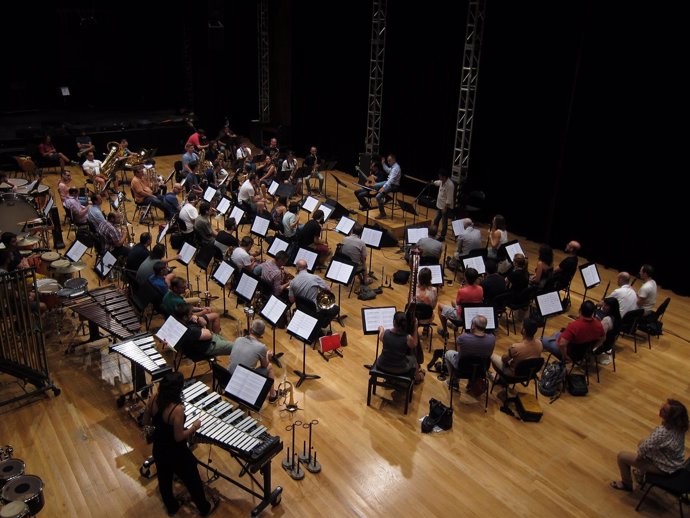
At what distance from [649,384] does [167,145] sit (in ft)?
54.8

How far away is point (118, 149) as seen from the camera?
15094mm

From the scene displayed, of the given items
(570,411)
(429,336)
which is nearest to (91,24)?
(429,336)

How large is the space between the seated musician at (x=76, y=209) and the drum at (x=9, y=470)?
691cm

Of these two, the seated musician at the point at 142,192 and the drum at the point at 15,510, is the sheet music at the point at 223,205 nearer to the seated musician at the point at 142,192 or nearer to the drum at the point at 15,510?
the seated musician at the point at 142,192

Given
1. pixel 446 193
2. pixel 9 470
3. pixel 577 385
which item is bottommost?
pixel 577 385

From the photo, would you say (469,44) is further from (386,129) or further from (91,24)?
(91,24)

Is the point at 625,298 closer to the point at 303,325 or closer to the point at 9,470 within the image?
the point at 303,325

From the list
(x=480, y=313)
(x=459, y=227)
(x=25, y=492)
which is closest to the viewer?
(x=25, y=492)

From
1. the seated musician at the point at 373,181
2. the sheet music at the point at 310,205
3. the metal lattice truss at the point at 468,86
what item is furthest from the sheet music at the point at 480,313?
the seated musician at the point at 373,181

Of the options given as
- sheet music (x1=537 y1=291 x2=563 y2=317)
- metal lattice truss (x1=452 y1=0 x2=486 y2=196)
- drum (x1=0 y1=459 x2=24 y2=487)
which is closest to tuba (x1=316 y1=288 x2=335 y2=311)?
sheet music (x1=537 y1=291 x2=563 y2=317)

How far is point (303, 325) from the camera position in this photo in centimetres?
719

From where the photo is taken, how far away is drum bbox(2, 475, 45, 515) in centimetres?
500

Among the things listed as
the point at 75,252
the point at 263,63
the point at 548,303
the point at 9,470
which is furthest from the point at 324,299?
the point at 263,63

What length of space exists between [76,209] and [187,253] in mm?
3785
